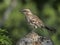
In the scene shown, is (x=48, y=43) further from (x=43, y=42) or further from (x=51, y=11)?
(x=51, y=11)

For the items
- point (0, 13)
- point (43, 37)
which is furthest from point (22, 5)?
point (43, 37)

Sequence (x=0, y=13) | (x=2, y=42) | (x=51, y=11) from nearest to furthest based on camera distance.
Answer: (x=2, y=42), (x=51, y=11), (x=0, y=13)

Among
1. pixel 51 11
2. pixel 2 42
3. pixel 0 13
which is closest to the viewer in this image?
pixel 2 42

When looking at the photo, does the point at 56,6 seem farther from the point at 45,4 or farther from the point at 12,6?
the point at 12,6

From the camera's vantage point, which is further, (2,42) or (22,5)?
(22,5)

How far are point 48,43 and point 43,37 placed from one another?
0.27 feet

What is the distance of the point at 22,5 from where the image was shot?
716 cm

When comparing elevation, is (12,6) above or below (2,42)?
above

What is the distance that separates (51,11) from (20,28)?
2.66 ft

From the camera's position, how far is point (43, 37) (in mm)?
2395

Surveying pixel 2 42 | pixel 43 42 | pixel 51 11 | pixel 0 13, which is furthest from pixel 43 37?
pixel 0 13

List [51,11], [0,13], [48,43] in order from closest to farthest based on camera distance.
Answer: [48,43]
[51,11]
[0,13]

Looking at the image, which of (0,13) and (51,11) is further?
(0,13)

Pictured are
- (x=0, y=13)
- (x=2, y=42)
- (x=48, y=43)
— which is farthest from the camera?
(x=0, y=13)
